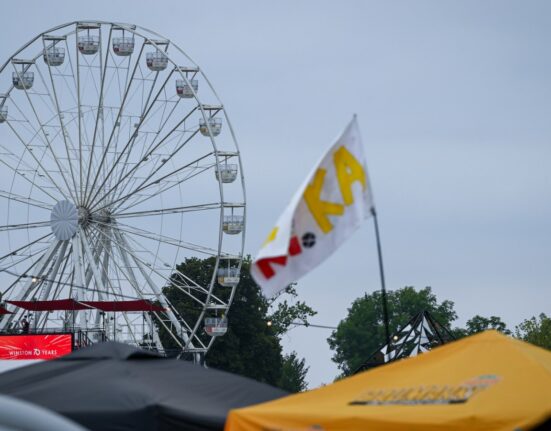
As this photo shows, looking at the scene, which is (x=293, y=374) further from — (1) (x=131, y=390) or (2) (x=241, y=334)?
(1) (x=131, y=390)

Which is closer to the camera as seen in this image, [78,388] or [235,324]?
[78,388]

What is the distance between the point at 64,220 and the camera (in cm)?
4788

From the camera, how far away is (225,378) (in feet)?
41.1

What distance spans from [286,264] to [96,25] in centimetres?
4380

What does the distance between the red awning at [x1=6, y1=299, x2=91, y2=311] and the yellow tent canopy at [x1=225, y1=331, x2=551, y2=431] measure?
1477 inches

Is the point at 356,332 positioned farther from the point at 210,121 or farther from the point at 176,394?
the point at 176,394

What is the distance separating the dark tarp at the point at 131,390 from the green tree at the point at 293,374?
98.7 metres

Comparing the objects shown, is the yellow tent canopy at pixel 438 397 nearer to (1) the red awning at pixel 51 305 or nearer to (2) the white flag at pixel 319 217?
(2) the white flag at pixel 319 217

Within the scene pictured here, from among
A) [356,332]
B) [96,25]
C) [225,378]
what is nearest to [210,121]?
[96,25]

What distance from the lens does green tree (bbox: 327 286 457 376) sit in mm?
139875

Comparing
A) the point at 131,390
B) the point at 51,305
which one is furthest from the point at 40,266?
the point at 131,390

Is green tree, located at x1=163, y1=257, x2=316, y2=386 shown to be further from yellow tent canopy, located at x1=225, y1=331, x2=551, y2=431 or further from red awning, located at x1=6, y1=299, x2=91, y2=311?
yellow tent canopy, located at x1=225, y1=331, x2=551, y2=431

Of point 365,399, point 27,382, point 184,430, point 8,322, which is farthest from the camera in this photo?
point 8,322

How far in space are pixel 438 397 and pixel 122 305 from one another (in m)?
39.2
